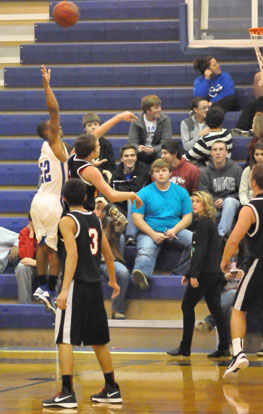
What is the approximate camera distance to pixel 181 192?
9297 mm

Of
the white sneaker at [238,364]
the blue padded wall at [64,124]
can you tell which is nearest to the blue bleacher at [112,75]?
the blue padded wall at [64,124]

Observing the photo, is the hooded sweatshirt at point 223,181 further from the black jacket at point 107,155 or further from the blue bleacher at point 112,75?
the blue bleacher at point 112,75

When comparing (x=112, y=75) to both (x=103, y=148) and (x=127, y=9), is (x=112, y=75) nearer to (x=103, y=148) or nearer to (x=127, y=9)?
(x=127, y=9)

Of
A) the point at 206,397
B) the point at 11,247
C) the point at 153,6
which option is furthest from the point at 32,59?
the point at 206,397

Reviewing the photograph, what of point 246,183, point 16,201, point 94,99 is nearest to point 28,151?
point 16,201

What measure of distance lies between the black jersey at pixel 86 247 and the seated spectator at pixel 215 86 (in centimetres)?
574

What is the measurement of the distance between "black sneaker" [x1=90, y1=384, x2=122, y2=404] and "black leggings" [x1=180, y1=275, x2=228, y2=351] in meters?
2.35

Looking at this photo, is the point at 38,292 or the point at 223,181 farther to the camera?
the point at 223,181

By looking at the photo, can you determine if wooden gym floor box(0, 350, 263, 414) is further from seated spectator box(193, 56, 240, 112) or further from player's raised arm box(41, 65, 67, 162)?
seated spectator box(193, 56, 240, 112)

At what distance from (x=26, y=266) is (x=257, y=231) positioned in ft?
10.6

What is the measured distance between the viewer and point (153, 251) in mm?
8969

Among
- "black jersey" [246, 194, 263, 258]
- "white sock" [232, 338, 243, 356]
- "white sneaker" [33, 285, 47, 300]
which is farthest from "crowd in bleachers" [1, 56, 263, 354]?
"white sock" [232, 338, 243, 356]

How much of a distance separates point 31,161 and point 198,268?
427 centimetres

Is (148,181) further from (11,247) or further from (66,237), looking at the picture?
(66,237)
